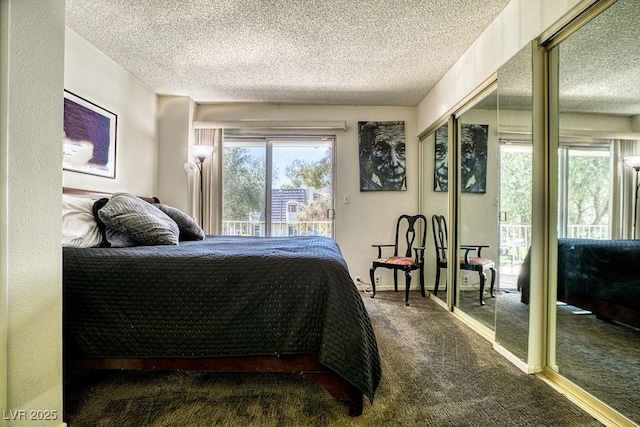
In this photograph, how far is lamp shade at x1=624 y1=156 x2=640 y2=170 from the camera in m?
1.37

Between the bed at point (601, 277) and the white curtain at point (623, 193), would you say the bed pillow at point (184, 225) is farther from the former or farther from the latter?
the white curtain at point (623, 193)

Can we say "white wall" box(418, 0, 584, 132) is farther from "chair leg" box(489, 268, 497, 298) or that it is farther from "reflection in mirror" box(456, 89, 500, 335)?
"chair leg" box(489, 268, 497, 298)

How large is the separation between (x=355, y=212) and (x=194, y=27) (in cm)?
261

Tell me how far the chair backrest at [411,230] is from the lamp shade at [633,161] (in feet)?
7.66

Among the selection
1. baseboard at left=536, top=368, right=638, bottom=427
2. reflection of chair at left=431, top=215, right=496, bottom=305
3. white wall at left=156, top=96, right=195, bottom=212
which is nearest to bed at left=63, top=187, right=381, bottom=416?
baseboard at left=536, top=368, right=638, bottom=427

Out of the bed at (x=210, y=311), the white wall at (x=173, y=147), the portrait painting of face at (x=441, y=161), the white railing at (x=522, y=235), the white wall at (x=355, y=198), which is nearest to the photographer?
the bed at (x=210, y=311)

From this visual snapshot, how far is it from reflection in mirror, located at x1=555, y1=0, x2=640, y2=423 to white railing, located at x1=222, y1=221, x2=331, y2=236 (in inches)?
105

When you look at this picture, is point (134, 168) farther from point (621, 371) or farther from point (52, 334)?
point (621, 371)

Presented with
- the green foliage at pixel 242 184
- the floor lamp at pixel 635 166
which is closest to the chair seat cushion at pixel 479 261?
the floor lamp at pixel 635 166

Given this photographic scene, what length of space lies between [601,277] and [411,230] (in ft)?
7.50

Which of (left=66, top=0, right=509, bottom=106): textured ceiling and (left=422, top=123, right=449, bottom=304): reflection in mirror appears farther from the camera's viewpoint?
(left=422, top=123, right=449, bottom=304): reflection in mirror

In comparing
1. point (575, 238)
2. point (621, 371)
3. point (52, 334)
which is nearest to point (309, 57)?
point (575, 238)

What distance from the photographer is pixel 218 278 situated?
4.78 feet

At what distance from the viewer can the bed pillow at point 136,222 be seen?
6.24 feet
